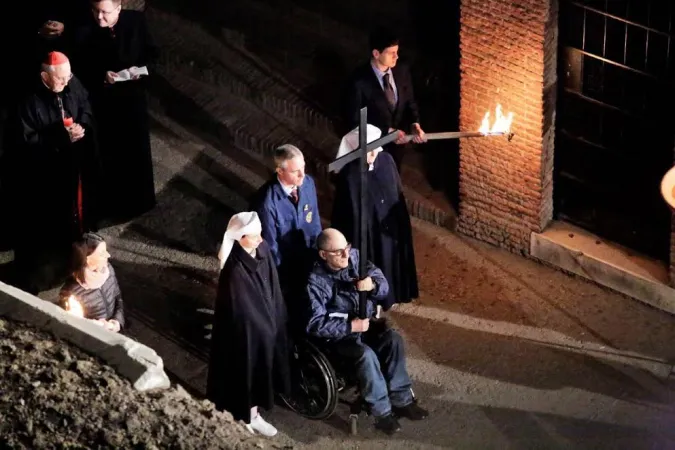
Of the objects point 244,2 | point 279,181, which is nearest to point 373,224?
point 279,181

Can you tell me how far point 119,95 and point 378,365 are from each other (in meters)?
4.15

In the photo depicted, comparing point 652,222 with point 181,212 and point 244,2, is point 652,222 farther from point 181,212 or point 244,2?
point 244,2

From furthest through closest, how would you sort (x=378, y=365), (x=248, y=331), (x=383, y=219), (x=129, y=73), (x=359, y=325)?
(x=129, y=73) → (x=383, y=219) → (x=378, y=365) → (x=359, y=325) → (x=248, y=331)

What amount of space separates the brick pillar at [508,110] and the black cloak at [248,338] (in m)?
3.19

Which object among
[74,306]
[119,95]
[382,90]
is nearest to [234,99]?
[119,95]

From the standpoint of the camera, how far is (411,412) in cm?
1184

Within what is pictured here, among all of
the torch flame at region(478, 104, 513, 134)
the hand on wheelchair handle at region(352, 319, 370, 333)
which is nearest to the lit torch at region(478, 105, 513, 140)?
the torch flame at region(478, 104, 513, 134)

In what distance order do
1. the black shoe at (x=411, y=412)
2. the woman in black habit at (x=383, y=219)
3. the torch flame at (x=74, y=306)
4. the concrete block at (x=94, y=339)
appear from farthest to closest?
the woman in black habit at (x=383, y=219), the black shoe at (x=411, y=412), the torch flame at (x=74, y=306), the concrete block at (x=94, y=339)

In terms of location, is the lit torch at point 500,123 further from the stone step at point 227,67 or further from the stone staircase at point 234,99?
the stone step at point 227,67

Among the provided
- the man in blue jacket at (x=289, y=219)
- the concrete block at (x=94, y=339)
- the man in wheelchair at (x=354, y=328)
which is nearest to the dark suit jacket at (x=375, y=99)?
the man in blue jacket at (x=289, y=219)

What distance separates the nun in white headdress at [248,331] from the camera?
10992mm

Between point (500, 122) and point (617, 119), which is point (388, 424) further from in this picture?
point (617, 119)

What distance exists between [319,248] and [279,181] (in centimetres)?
81

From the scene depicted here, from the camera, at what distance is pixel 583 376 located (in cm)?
1244
